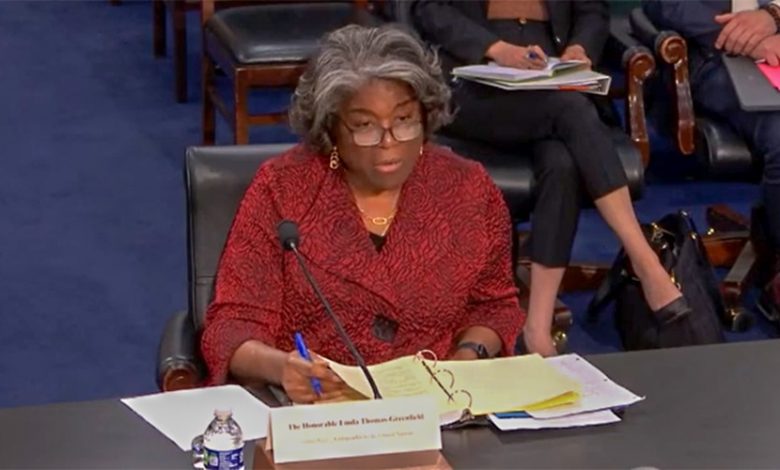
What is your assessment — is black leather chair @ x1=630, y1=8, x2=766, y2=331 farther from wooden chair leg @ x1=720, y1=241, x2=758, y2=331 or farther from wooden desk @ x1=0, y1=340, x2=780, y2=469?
wooden desk @ x1=0, y1=340, x2=780, y2=469

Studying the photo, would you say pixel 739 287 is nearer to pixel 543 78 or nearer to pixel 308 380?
pixel 543 78

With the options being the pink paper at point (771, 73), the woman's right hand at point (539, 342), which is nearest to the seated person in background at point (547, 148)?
the woman's right hand at point (539, 342)

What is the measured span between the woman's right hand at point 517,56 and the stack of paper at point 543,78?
37mm

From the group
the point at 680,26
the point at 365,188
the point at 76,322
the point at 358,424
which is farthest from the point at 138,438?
the point at 680,26

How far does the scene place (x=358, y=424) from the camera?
1747 millimetres

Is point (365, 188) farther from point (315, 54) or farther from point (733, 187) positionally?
point (733, 187)

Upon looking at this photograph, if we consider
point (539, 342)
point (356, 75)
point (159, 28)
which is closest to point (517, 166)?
point (539, 342)

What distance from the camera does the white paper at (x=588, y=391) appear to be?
6.58ft

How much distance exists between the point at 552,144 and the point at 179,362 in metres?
1.57

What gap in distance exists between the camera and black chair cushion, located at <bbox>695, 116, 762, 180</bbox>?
3.93m

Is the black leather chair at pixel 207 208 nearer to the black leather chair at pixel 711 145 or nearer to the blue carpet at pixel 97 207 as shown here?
the blue carpet at pixel 97 207

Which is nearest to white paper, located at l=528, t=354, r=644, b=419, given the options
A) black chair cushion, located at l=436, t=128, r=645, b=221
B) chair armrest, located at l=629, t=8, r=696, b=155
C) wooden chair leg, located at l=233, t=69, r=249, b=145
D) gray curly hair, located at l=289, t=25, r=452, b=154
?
gray curly hair, located at l=289, t=25, r=452, b=154

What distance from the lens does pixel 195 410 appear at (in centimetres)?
202

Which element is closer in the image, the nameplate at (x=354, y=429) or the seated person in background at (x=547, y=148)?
the nameplate at (x=354, y=429)
